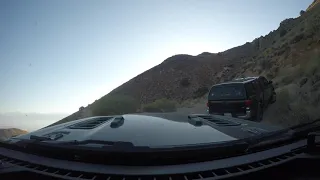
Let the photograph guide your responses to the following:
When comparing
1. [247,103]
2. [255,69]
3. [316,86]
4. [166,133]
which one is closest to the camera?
[166,133]

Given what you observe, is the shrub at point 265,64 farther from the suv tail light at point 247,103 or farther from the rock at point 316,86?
the suv tail light at point 247,103

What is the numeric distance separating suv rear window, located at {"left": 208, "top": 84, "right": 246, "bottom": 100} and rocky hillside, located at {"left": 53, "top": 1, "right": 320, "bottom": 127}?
176 inches

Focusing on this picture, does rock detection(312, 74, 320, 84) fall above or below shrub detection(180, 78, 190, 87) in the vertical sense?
below

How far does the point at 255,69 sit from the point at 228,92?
89.0 ft

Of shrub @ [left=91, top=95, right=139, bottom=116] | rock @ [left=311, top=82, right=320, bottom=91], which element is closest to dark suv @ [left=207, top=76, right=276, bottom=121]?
rock @ [left=311, top=82, right=320, bottom=91]

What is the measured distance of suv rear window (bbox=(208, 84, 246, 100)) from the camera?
37.6ft

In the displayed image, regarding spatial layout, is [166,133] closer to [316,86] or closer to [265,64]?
[316,86]

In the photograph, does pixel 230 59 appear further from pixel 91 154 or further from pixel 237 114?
pixel 91 154

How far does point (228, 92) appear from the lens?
1184 cm

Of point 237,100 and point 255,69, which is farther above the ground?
Result: point 255,69

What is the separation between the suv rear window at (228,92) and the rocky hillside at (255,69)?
176 inches

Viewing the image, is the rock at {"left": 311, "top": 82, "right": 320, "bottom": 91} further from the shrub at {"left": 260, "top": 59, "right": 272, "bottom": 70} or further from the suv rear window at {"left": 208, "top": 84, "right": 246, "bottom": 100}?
the shrub at {"left": 260, "top": 59, "right": 272, "bottom": 70}

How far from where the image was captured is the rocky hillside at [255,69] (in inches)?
802

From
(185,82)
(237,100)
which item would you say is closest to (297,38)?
(237,100)
